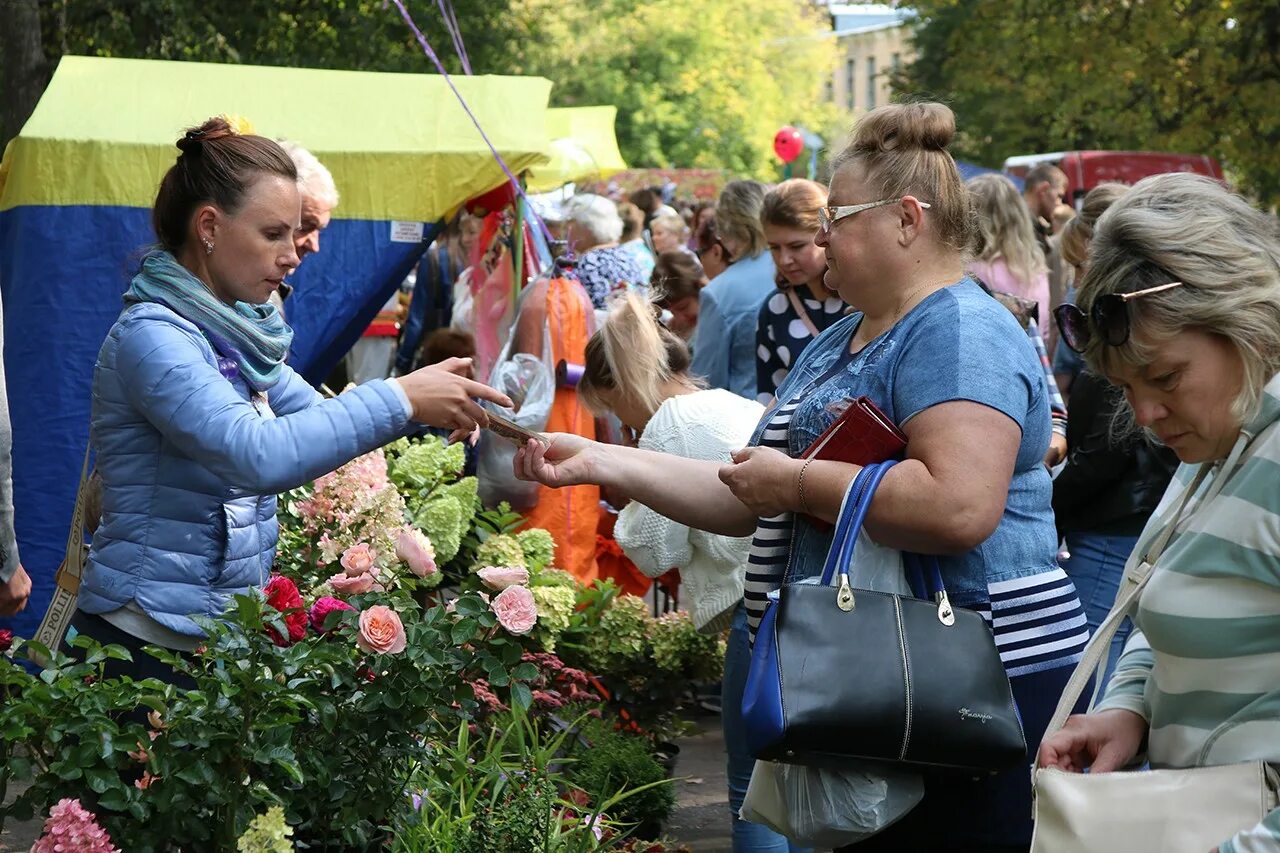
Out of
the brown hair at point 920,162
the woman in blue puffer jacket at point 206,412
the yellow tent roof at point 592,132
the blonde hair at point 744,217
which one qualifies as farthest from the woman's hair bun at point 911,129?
the yellow tent roof at point 592,132

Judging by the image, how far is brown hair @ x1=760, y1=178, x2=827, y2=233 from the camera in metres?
5.64

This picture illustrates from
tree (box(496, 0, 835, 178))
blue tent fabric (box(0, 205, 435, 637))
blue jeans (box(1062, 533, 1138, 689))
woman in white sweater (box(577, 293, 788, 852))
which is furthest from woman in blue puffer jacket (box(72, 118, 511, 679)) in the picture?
tree (box(496, 0, 835, 178))

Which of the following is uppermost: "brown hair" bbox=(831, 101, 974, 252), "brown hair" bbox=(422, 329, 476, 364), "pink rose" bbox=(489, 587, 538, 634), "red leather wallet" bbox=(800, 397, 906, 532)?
"brown hair" bbox=(831, 101, 974, 252)

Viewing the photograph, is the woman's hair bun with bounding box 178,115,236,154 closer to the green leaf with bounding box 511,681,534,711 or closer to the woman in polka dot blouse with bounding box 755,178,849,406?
the green leaf with bounding box 511,681,534,711

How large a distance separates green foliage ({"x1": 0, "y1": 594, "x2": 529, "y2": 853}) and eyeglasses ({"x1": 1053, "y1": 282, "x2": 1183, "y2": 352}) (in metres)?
1.46

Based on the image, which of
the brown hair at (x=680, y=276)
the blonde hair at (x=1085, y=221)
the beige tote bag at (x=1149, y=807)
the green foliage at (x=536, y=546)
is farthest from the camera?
the brown hair at (x=680, y=276)

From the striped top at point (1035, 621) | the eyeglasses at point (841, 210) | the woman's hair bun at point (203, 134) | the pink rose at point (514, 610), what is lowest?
the pink rose at point (514, 610)

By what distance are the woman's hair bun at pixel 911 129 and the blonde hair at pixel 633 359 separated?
7.07 feet

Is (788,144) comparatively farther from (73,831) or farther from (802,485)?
(73,831)

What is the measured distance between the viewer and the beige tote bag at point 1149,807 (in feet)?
6.45

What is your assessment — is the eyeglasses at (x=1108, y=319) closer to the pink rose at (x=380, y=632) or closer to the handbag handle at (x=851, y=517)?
the handbag handle at (x=851, y=517)

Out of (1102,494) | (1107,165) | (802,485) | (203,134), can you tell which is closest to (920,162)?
(802,485)

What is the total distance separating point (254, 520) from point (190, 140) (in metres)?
0.79

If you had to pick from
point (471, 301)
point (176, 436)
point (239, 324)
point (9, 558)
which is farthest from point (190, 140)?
point (471, 301)
